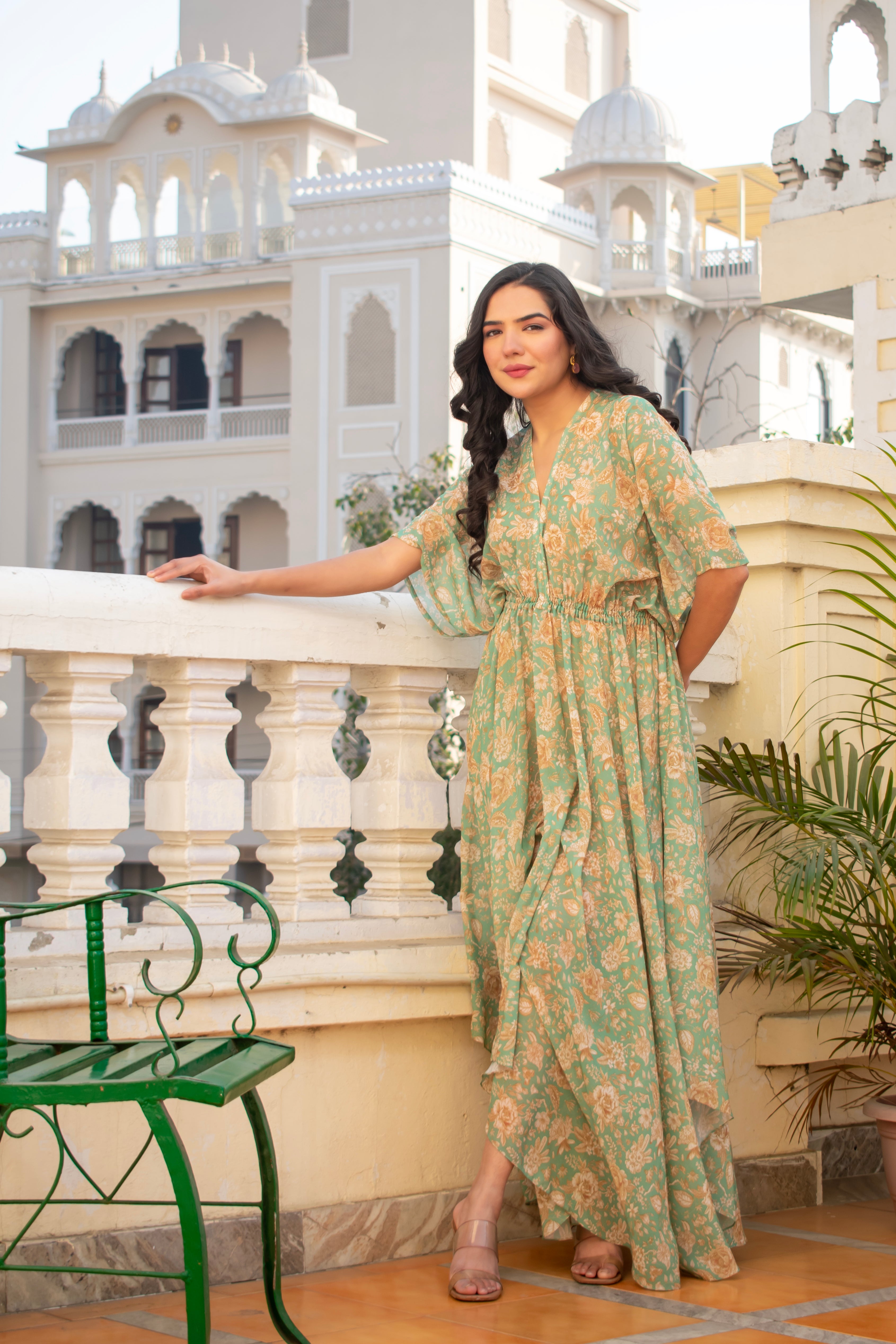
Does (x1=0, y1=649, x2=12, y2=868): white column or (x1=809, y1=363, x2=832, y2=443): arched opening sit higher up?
(x1=809, y1=363, x2=832, y2=443): arched opening

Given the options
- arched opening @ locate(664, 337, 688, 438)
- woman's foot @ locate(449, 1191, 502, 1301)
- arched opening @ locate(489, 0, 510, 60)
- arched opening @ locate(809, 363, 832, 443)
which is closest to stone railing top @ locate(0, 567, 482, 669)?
woman's foot @ locate(449, 1191, 502, 1301)

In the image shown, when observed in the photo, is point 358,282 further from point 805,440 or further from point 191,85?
point 805,440

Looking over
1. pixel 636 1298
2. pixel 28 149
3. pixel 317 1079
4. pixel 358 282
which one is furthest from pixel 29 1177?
pixel 28 149

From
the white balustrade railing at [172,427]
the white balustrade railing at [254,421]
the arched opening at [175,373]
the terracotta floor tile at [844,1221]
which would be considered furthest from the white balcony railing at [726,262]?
the terracotta floor tile at [844,1221]

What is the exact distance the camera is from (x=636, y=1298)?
8.96 ft

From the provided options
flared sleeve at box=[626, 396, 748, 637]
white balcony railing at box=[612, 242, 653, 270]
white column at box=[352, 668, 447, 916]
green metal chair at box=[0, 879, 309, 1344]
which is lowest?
green metal chair at box=[0, 879, 309, 1344]

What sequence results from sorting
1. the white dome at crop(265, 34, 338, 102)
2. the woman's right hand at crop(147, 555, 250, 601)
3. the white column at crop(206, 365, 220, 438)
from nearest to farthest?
the woman's right hand at crop(147, 555, 250, 601), the white dome at crop(265, 34, 338, 102), the white column at crop(206, 365, 220, 438)

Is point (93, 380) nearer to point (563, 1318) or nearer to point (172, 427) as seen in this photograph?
point (172, 427)

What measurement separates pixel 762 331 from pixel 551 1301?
955 inches

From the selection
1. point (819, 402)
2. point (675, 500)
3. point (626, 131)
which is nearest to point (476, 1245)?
point (675, 500)

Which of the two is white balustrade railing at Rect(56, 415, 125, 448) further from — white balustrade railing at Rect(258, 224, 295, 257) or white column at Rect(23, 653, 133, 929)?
white column at Rect(23, 653, 133, 929)

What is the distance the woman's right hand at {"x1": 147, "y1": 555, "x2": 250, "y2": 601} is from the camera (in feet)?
9.08

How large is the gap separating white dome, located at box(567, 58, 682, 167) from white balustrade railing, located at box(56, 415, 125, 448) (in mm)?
8084

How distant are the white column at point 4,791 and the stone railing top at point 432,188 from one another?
64.9 feet
